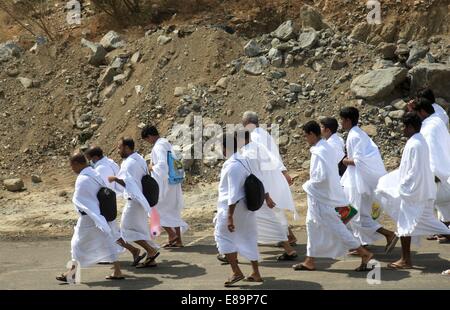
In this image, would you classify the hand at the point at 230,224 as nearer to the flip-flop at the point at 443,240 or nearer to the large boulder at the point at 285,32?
the flip-flop at the point at 443,240

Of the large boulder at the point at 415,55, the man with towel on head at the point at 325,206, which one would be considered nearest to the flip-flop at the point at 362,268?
the man with towel on head at the point at 325,206

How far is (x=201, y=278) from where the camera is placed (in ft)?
30.2

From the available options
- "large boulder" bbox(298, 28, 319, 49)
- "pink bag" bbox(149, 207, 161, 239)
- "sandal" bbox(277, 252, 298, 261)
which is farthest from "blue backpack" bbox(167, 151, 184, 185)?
"large boulder" bbox(298, 28, 319, 49)

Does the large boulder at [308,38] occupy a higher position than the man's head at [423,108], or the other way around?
the large boulder at [308,38]

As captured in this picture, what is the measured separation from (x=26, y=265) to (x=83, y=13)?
13.7 meters

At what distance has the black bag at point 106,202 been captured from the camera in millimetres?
9094

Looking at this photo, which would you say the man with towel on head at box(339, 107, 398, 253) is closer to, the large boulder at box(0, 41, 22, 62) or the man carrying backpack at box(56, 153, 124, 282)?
the man carrying backpack at box(56, 153, 124, 282)

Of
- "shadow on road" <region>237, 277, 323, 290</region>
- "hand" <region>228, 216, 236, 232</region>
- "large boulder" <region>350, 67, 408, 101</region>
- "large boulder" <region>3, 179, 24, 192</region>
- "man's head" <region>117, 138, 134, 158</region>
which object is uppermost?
"large boulder" <region>350, 67, 408, 101</region>

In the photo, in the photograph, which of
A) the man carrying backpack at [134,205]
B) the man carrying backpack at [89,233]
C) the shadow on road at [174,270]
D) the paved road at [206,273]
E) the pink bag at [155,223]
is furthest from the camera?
the pink bag at [155,223]

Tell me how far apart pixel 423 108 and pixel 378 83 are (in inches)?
255

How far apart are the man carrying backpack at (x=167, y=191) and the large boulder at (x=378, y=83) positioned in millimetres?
6215

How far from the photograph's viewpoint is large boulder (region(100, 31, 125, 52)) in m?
20.2

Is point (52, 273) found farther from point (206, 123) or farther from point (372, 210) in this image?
point (206, 123)

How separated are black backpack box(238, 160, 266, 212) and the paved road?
2.92ft
